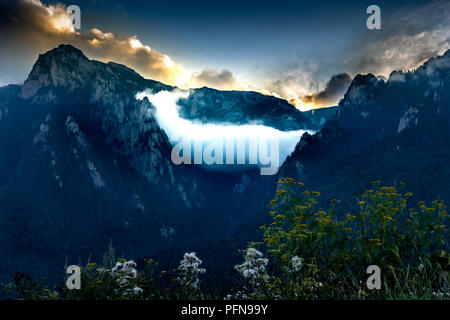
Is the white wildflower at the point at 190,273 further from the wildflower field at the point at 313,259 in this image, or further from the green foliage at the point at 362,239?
the green foliage at the point at 362,239

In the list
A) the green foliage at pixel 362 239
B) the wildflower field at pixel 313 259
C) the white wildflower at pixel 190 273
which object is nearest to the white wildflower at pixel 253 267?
the wildflower field at pixel 313 259

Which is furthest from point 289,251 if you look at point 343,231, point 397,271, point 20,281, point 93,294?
point 20,281

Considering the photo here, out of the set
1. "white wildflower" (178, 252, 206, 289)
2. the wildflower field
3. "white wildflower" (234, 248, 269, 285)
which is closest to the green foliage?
the wildflower field

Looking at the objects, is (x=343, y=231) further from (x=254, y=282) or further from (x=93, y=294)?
(x=93, y=294)

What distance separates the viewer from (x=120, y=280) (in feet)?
24.2

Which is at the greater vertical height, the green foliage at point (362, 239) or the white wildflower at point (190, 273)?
the green foliage at point (362, 239)

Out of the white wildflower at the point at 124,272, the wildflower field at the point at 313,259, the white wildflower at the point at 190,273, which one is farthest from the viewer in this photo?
the white wildflower at the point at 190,273

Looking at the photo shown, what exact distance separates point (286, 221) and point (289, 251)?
0.85 metres

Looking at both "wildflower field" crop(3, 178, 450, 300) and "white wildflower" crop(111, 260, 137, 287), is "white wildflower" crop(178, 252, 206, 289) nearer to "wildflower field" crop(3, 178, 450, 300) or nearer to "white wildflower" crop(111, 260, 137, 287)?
"wildflower field" crop(3, 178, 450, 300)

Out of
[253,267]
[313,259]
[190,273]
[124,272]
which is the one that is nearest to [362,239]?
[313,259]

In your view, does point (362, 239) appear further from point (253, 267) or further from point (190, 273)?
point (190, 273)

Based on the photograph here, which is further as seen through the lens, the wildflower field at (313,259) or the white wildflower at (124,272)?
the white wildflower at (124,272)

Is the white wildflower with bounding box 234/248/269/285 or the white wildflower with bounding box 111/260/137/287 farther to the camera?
the white wildflower with bounding box 234/248/269/285

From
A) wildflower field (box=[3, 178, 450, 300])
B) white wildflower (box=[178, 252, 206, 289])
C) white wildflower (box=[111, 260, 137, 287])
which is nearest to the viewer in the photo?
wildflower field (box=[3, 178, 450, 300])
